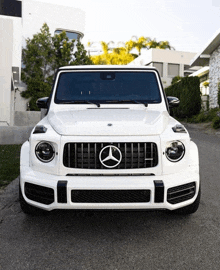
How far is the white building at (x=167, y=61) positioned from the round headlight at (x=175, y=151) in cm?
4106

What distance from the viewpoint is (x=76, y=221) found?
13.3ft

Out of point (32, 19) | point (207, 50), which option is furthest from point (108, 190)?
point (32, 19)

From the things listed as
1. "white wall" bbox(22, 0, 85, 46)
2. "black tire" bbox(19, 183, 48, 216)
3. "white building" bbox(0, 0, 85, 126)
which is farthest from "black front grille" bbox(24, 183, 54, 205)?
"white wall" bbox(22, 0, 85, 46)

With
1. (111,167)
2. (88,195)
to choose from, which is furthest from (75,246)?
(111,167)

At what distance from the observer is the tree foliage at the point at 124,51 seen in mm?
49156

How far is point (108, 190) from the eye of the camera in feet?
10.8

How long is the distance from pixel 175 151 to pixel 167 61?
4380 cm

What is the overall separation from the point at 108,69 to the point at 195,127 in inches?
607

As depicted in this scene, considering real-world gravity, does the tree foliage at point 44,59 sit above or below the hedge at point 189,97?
above

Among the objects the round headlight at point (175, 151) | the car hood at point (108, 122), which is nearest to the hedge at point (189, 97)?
the car hood at point (108, 122)

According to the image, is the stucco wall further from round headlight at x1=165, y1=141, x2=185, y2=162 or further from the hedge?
round headlight at x1=165, y1=141, x2=185, y2=162

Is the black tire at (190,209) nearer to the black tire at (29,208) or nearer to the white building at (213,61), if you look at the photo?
the black tire at (29,208)

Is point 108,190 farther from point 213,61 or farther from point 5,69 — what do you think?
point 213,61

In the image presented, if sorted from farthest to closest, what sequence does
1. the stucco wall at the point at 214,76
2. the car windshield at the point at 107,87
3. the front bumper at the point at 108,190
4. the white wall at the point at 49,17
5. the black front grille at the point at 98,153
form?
1. the white wall at the point at 49,17
2. the stucco wall at the point at 214,76
3. the car windshield at the point at 107,87
4. the black front grille at the point at 98,153
5. the front bumper at the point at 108,190
